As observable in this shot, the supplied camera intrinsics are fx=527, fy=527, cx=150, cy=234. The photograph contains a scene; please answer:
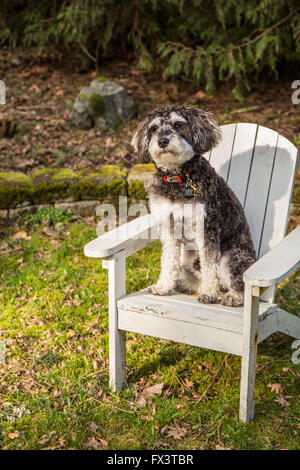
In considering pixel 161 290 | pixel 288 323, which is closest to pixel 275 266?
pixel 288 323

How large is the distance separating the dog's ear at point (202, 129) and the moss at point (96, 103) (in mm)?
3698

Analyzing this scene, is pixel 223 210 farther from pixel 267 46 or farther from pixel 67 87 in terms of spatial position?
pixel 67 87

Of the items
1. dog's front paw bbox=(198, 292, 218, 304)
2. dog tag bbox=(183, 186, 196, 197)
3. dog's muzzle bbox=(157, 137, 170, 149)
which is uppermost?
dog's muzzle bbox=(157, 137, 170, 149)

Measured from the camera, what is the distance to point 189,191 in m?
2.95

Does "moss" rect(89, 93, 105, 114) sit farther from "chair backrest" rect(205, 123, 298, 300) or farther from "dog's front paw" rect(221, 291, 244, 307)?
"dog's front paw" rect(221, 291, 244, 307)

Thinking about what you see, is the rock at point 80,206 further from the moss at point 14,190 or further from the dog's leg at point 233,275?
the dog's leg at point 233,275

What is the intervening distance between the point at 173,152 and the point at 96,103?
3.85 m

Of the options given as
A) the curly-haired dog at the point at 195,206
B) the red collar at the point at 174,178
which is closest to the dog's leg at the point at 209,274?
the curly-haired dog at the point at 195,206

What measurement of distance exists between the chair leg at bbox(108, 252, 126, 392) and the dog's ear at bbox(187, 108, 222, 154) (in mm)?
758

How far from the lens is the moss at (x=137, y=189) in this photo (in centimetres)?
513

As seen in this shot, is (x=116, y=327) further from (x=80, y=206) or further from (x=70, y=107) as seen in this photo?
(x=70, y=107)

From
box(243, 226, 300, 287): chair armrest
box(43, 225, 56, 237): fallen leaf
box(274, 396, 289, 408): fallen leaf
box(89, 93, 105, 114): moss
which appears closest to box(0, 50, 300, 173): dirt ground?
box(89, 93, 105, 114): moss

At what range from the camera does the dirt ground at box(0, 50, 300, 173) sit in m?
5.94

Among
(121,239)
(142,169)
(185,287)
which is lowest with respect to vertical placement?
(185,287)
